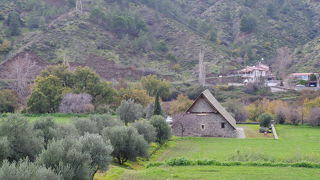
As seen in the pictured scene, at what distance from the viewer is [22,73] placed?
72.4 metres

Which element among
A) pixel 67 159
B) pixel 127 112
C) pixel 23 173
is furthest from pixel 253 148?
pixel 23 173

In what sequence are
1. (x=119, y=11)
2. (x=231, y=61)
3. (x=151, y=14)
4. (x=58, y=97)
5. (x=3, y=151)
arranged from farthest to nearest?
(x=151, y=14), (x=119, y=11), (x=231, y=61), (x=58, y=97), (x=3, y=151)

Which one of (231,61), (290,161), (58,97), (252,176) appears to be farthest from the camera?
(231,61)

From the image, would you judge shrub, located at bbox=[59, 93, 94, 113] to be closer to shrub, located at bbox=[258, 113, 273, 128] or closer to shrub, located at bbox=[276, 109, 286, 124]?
shrub, located at bbox=[258, 113, 273, 128]

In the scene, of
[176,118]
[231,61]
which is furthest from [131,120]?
[231,61]

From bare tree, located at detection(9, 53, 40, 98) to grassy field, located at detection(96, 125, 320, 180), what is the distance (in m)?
36.7

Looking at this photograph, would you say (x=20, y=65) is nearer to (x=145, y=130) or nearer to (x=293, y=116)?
(x=145, y=130)

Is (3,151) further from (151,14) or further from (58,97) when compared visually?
(151,14)

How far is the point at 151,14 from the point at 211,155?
8621 cm

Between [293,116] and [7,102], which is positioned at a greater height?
[7,102]

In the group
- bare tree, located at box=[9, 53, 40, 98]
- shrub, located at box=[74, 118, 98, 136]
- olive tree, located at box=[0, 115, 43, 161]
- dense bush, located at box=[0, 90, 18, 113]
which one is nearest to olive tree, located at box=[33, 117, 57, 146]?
shrub, located at box=[74, 118, 98, 136]

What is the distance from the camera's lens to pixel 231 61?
309ft

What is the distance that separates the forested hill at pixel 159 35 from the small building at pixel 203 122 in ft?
135

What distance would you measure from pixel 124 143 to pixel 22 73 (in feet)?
175
